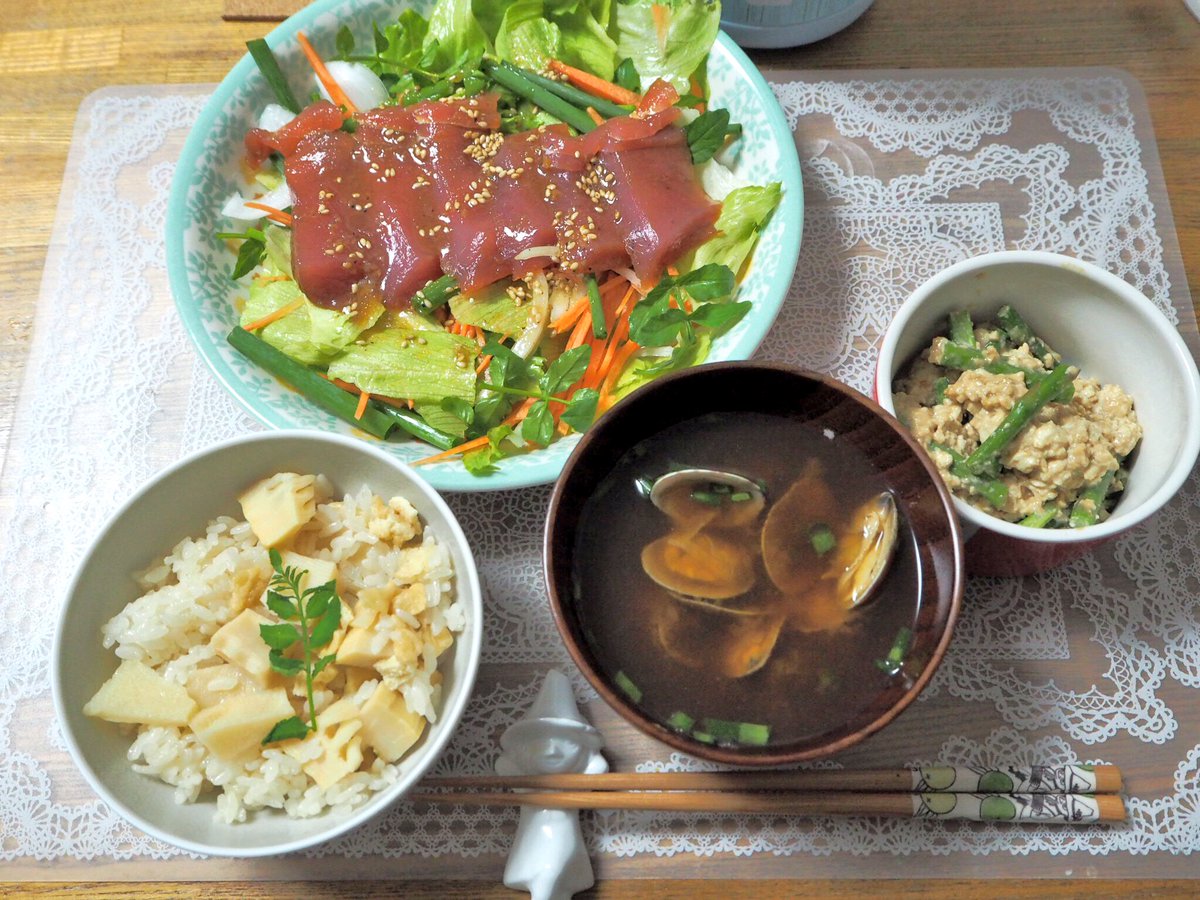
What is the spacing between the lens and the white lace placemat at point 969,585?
60.0 inches

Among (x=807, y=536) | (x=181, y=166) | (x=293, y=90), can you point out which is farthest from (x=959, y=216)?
(x=181, y=166)

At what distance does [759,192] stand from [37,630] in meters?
1.63

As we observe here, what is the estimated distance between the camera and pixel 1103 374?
5.03ft

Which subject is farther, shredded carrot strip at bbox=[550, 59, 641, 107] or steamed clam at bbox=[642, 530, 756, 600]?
shredded carrot strip at bbox=[550, 59, 641, 107]

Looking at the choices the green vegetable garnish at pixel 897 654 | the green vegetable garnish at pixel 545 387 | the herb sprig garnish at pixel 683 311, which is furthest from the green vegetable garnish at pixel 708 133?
the green vegetable garnish at pixel 897 654

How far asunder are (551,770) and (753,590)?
487 mm

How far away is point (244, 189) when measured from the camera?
183 centimetres

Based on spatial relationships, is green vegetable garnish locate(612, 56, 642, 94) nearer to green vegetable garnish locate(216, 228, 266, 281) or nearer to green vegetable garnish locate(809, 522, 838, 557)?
green vegetable garnish locate(216, 228, 266, 281)

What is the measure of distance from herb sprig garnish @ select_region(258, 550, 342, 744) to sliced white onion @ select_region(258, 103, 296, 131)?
3.23 feet

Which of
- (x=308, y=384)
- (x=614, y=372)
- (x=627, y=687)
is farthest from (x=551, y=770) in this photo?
(x=308, y=384)

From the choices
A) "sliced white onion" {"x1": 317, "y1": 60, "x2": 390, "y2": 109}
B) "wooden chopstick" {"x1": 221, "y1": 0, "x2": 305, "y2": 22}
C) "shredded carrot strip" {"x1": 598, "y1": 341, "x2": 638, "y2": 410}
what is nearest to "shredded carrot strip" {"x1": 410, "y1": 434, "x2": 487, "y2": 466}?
"shredded carrot strip" {"x1": 598, "y1": 341, "x2": 638, "y2": 410}

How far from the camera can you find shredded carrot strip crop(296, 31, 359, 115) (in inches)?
72.2

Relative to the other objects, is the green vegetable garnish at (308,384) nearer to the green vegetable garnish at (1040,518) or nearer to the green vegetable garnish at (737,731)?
the green vegetable garnish at (737,731)

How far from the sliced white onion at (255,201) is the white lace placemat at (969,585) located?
310mm
